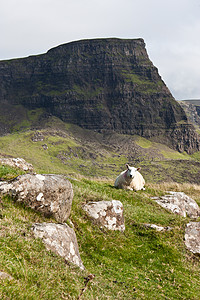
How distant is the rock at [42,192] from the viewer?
31.0 ft

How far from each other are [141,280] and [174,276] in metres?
1.97

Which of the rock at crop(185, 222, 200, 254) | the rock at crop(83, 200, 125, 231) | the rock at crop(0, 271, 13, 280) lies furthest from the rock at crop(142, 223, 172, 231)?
the rock at crop(0, 271, 13, 280)

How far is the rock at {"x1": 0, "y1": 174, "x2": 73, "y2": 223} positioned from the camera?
31.0ft

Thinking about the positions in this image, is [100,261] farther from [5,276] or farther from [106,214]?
[5,276]

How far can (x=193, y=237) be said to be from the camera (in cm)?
1355

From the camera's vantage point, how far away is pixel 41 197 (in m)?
9.80

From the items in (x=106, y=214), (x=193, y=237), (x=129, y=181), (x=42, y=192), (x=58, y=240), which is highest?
(x=42, y=192)

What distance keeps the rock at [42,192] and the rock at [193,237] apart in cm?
748

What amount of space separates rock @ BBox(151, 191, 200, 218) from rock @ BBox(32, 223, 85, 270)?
13157mm

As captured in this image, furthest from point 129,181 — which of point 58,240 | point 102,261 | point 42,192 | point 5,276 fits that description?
point 5,276

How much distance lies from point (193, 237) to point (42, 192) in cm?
953

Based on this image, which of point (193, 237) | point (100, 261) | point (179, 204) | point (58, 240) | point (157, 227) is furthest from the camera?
point (179, 204)

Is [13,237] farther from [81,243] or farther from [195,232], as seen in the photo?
[195,232]

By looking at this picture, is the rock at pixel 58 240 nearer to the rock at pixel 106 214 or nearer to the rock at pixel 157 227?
the rock at pixel 106 214
